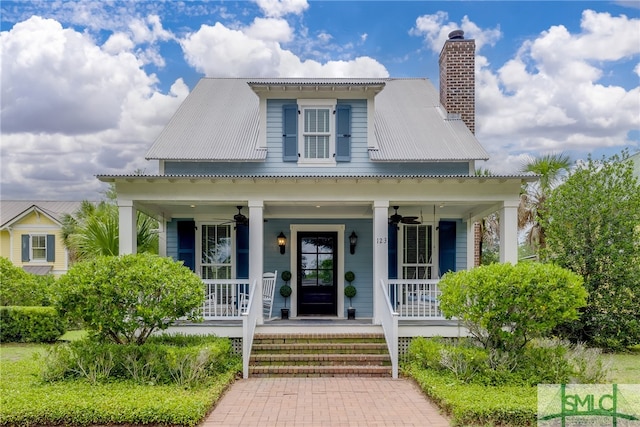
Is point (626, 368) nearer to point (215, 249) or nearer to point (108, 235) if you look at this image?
point (215, 249)

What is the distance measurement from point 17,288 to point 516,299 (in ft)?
40.2

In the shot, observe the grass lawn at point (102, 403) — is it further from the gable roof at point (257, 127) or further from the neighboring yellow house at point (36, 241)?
the neighboring yellow house at point (36, 241)

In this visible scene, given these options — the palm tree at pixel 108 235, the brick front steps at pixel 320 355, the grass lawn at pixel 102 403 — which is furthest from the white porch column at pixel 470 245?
the palm tree at pixel 108 235

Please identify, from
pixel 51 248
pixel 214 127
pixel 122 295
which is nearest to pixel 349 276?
pixel 214 127

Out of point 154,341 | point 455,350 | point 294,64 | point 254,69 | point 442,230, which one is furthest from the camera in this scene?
point 294,64

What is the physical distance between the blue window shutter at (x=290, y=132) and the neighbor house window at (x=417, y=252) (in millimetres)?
3449

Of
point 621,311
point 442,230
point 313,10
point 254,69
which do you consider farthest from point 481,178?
point 254,69

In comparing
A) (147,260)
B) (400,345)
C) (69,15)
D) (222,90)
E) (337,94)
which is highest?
(69,15)

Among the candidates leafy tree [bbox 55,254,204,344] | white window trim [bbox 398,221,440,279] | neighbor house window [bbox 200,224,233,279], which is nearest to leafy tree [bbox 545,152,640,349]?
white window trim [bbox 398,221,440,279]

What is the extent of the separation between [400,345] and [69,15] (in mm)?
13762

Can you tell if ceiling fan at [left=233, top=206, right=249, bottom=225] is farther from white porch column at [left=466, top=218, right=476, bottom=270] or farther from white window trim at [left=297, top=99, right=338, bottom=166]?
white porch column at [left=466, top=218, right=476, bottom=270]

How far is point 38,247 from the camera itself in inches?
1124

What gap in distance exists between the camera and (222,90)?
609 inches

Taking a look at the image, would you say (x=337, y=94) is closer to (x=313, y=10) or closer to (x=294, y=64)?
(x=313, y=10)
